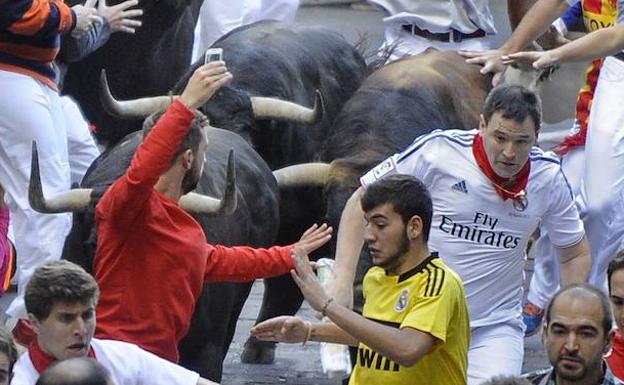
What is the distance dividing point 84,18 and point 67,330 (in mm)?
2926

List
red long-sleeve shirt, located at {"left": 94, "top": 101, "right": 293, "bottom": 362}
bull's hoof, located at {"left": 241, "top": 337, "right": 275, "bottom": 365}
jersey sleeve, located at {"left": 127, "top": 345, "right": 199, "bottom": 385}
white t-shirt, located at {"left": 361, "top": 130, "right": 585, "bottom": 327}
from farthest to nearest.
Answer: bull's hoof, located at {"left": 241, "top": 337, "right": 275, "bottom": 365} < white t-shirt, located at {"left": 361, "top": 130, "right": 585, "bottom": 327} < red long-sleeve shirt, located at {"left": 94, "top": 101, "right": 293, "bottom": 362} < jersey sleeve, located at {"left": 127, "top": 345, "right": 199, "bottom": 385}

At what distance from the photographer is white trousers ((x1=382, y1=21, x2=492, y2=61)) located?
462 inches

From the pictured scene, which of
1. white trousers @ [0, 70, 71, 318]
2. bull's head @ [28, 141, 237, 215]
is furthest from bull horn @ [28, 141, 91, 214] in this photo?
white trousers @ [0, 70, 71, 318]

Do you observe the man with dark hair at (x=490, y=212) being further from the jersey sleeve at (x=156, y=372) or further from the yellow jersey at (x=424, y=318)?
the jersey sleeve at (x=156, y=372)

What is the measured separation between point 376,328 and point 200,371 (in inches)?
92.2

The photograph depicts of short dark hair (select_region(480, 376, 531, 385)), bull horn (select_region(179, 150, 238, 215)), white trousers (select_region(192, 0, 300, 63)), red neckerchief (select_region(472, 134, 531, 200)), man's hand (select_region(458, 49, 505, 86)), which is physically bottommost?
white trousers (select_region(192, 0, 300, 63))

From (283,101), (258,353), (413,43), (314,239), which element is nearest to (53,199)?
(314,239)

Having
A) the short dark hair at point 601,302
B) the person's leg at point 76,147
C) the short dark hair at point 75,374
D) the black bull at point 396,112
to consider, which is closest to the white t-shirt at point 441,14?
the black bull at point 396,112

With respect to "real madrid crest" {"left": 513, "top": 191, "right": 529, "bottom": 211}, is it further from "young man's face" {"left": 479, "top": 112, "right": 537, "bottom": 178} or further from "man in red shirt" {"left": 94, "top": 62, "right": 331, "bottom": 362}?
"man in red shirt" {"left": 94, "top": 62, "right": 331, "bottom": 362}

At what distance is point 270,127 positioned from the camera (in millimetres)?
11266

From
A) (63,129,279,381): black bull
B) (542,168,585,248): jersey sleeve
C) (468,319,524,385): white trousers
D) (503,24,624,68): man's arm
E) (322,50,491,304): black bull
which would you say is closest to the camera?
(468,319,524,385): white trousers

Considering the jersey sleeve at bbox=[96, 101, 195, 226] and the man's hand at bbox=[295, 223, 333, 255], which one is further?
the man's hand at bbox=[295, 223, 333, 255]

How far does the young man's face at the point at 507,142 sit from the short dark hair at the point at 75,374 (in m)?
3.11

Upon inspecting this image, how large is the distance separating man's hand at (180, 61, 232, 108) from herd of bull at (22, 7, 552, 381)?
0.82m
